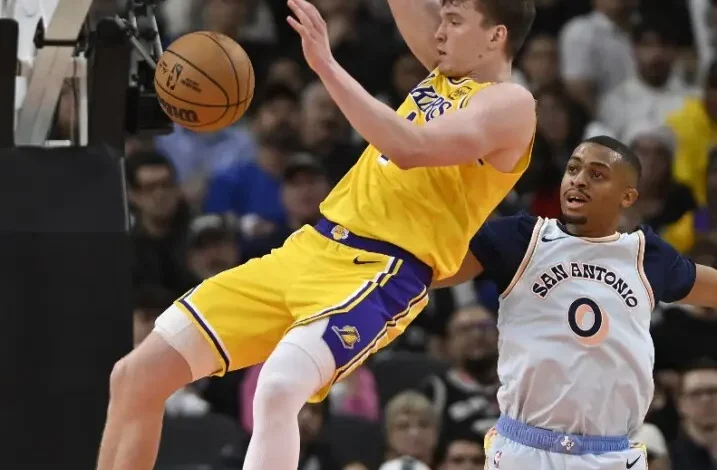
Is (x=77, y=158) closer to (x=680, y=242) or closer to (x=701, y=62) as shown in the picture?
(x=680, y=242)

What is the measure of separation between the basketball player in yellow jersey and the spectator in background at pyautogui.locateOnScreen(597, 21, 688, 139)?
19.9 feet

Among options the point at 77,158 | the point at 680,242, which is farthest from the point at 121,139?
the point at 680,242

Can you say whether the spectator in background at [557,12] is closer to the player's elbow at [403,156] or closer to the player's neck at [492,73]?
the player's neck at [492,73]

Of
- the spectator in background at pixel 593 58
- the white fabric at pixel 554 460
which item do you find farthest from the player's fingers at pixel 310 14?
the spectator in background at pixel 593 58

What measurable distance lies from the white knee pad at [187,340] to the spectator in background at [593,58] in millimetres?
6839

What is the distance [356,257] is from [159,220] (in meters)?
4.96

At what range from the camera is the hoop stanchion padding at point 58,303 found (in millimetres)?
6465

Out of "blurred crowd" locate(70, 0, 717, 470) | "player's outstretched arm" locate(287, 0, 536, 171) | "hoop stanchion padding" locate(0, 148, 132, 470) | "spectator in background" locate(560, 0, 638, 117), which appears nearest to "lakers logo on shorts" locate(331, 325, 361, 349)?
"player's outstretched arm" locate(287, 0, 536, 171)

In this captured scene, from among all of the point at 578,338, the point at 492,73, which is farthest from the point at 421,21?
the point at 578,338

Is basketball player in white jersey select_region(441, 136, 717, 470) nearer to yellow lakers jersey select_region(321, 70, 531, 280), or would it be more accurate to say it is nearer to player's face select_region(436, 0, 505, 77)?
yellow lakers jersey select_region(321, 70, 531, 280)

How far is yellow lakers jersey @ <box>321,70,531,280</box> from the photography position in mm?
5348

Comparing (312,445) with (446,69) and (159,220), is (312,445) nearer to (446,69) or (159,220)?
(159,220)

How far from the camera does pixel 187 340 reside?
5.23m

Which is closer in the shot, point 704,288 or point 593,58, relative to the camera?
→ point 704,288
